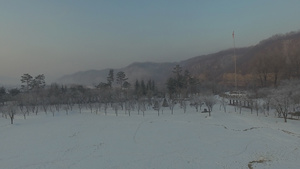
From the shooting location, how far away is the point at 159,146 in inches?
1065

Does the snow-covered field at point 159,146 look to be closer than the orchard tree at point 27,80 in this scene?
Yes

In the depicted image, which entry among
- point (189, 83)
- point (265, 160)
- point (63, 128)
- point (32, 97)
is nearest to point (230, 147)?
point (265, 160)

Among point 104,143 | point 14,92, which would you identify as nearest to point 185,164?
point 104,143

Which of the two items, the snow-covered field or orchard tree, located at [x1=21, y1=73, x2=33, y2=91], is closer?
the snow-covered field

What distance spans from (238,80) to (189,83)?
5083 centimetres

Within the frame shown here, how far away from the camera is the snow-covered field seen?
21.6 metres

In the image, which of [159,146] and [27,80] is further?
[27,80]

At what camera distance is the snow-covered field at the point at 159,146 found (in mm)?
21578

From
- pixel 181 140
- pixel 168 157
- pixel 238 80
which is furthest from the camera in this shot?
pixel 238 80

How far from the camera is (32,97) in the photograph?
238 feet

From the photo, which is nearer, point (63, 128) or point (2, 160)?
point (2, 160)

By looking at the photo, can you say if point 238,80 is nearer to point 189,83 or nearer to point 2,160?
point 189,83

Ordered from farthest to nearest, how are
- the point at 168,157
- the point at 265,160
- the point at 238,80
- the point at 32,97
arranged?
the point at 238,80
the point at 32,97
the point at 168,157
the point at 265,160

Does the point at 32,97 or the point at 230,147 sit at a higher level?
the point at 32,97
